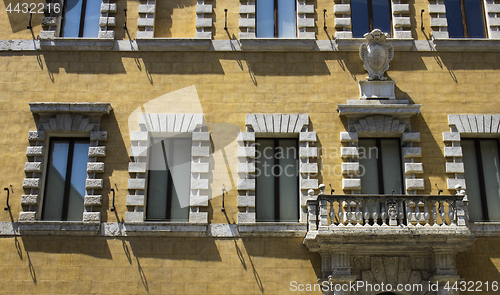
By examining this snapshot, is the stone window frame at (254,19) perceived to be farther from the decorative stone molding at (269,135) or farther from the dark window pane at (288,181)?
the dark window pane at (288,181)

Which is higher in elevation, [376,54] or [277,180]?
[376,54]

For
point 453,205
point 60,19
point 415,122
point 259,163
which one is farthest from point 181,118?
point 453,205

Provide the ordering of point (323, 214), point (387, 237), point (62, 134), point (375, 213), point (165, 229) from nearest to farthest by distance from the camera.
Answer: point (387, 237)
point (323, 214)
point (375, 213)
point (165, 229)
point (62, 134)

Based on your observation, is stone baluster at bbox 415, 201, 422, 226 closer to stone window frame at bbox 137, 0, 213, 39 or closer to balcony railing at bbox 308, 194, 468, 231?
balcony railing at bbox 308, 194, 468, 231

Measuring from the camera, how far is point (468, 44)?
16.3m

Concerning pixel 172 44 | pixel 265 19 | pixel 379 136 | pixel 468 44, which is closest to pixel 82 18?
pixel 172 44

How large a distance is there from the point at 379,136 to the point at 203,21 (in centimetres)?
640

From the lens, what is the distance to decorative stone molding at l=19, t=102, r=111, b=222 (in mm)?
14883

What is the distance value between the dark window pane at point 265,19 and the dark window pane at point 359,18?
257 cm

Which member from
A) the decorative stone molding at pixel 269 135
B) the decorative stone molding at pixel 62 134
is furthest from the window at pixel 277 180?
the decorative stone molding at pixel 62 134

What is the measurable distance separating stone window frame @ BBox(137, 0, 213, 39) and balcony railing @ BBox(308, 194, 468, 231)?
6364 mm

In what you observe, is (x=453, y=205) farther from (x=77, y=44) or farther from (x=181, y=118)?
(x=77, y=44)

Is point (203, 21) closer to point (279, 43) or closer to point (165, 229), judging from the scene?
point (279, 43)

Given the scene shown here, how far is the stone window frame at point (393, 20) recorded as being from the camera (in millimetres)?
16484
